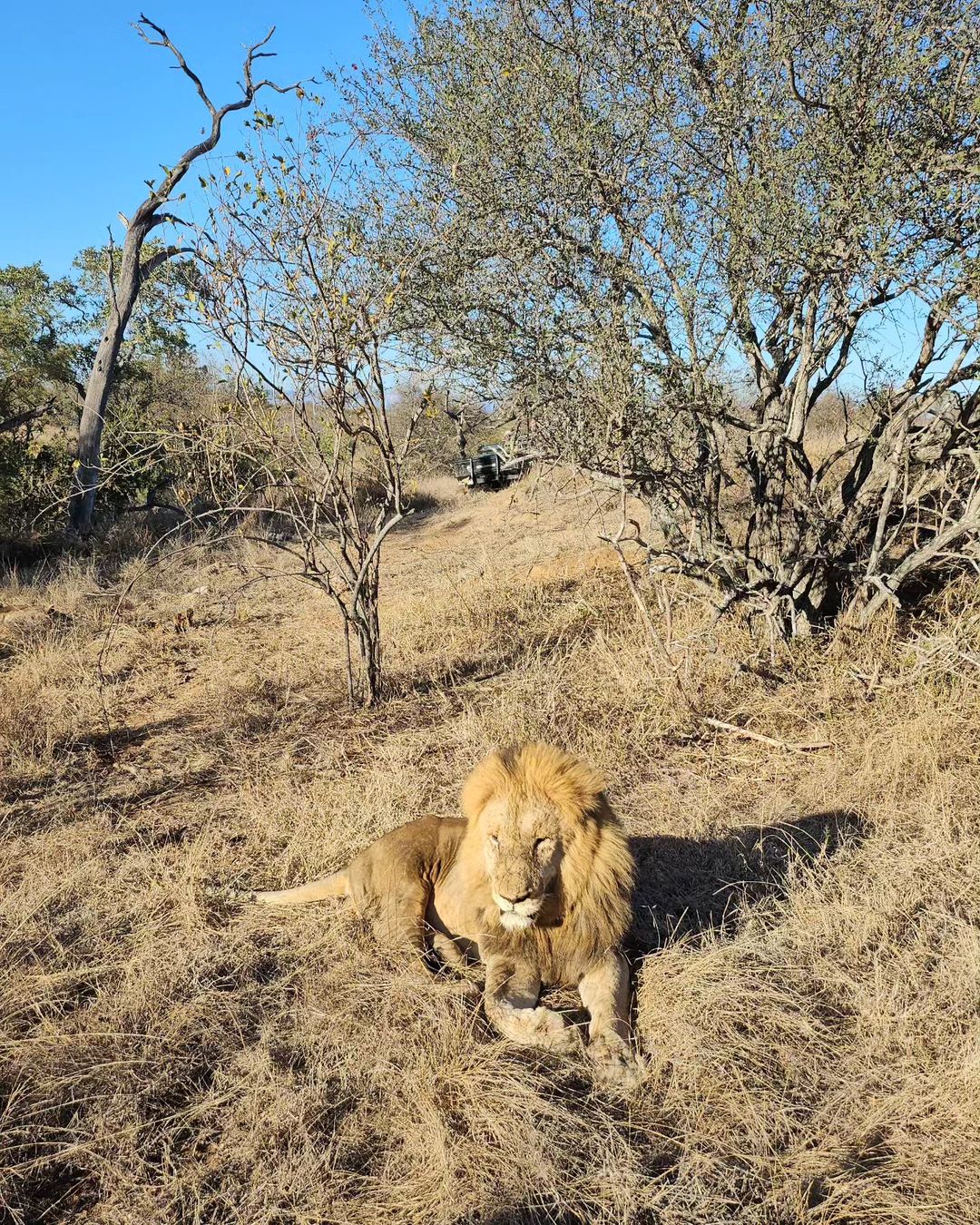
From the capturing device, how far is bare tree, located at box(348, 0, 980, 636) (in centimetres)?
509

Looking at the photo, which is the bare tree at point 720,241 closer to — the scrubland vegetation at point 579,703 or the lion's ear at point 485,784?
the scrubland vegetation at point 579,703

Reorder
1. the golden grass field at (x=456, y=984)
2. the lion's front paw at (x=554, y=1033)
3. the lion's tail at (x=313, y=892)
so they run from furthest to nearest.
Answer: the lion's tail at (x=313, y=892) → the lion's front paw at (x=554, y=1033) → the golden grass field at (x=456, y=984)

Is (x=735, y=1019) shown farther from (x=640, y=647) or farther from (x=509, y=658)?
(x=509, y=658)

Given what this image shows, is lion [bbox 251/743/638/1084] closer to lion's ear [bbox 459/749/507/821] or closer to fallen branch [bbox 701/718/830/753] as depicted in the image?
lion's ear [bbox 459/749/507/821]

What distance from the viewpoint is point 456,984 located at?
296 centimetres

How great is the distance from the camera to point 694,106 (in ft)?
19.4

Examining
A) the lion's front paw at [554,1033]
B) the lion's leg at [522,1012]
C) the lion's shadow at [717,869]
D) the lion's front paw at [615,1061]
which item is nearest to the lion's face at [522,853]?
the lion's leg at [522,1012]

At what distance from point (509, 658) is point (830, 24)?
474cm

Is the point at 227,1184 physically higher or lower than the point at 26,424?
lower

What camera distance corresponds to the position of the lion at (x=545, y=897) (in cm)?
268

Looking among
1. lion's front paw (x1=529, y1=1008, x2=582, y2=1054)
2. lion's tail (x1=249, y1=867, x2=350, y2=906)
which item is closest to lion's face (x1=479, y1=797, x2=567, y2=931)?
lion's front paw (x1=529, y1=1008, x2=582, y2=1054)

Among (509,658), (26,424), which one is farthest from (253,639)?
(26,424)

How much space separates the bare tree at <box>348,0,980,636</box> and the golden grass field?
0.91 metres

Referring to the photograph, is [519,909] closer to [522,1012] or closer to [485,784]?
[522,1012]
